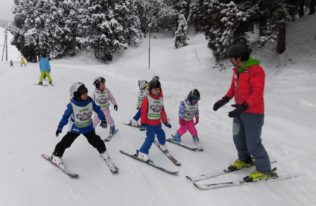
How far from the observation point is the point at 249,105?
451cm

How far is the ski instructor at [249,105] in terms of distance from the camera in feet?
15.2

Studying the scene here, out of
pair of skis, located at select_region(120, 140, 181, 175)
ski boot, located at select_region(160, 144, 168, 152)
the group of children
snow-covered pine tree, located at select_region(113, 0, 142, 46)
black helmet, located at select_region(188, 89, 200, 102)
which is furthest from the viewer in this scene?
snow-covered pine tree, located at select_region(113, 0, 142, 46)

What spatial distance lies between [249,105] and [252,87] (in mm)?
379


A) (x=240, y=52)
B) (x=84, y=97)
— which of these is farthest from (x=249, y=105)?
(x=84, y=97)

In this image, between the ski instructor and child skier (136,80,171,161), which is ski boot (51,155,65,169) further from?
the ski instructor

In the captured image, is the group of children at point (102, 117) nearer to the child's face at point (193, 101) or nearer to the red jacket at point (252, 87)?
the child's face at point (193, 101)

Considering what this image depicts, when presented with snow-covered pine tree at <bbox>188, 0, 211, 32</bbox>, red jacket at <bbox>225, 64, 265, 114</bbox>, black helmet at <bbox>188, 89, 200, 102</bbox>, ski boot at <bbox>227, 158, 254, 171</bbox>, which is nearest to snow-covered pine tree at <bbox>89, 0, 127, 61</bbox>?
snow-covered pine tree at <bbox>188, 0, 211, 32</bbox>

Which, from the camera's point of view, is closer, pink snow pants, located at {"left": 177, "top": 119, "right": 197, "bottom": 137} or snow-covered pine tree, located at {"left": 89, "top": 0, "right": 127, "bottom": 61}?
pink snow pants, located at {"left": 177, "top": 119, "right": 197, "bottom": 137}

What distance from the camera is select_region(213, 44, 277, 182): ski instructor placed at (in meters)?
4.63

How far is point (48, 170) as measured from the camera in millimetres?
5273

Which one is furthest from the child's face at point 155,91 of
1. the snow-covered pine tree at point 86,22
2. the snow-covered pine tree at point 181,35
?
the snow-covered pine tree at point 86,22

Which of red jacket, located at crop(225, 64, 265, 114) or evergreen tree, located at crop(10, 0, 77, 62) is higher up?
evergreen tree, located at crop(10, 0, 77, 62)

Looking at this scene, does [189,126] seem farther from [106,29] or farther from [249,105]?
[106,29]

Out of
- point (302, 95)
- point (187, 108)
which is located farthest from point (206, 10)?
point (187, 108)
